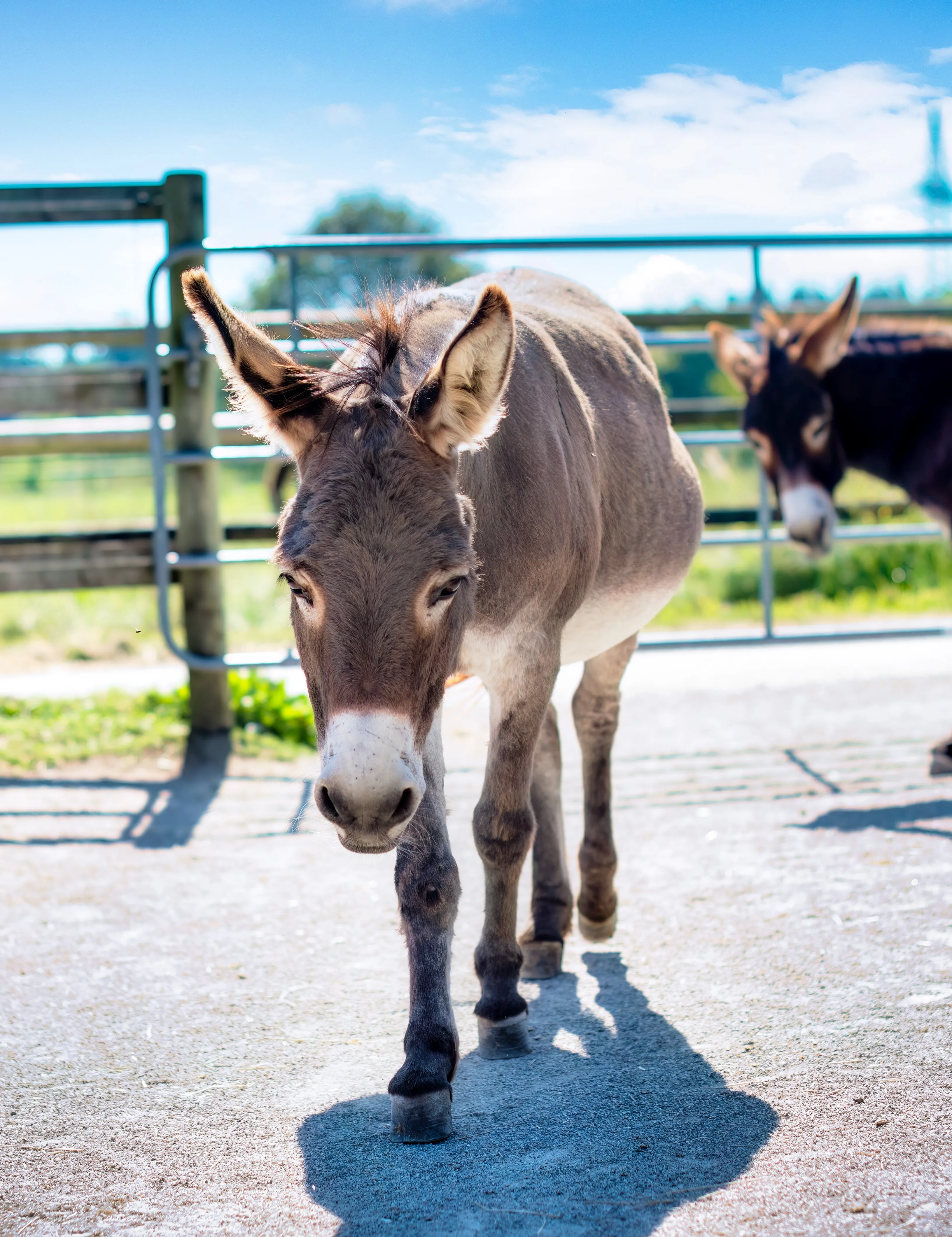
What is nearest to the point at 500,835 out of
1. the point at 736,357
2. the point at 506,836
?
the point at 506,836

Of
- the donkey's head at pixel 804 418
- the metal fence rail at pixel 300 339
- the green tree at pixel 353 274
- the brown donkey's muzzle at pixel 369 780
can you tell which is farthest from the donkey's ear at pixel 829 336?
the brown donkey's muzzle at pixel 369 780

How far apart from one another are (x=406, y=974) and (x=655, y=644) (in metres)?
2.79

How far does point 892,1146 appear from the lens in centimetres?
218

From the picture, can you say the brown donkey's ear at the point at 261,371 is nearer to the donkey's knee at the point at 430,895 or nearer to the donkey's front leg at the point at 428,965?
the donkey's front leg at the point at 428,965

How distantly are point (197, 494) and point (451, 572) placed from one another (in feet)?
12.6

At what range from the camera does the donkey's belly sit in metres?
3.20

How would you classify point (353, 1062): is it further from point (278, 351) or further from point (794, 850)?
point (794, 850)

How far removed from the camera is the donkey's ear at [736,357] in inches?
229

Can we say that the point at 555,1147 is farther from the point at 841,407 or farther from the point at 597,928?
the point at 841,407

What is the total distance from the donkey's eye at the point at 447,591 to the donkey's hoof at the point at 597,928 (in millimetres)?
1640

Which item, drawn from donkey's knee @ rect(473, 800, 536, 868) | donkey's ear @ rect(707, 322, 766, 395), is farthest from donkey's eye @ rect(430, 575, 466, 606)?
donkey's ear @ rect(707, 322, 766, 395)

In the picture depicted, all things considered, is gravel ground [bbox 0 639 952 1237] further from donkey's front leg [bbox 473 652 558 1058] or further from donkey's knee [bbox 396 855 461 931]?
donkey's knee [bbox 396 855 461 931]

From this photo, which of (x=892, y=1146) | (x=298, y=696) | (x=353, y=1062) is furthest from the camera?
(x=298, y=696)

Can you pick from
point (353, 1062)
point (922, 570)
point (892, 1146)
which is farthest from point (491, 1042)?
point (922, 570)
